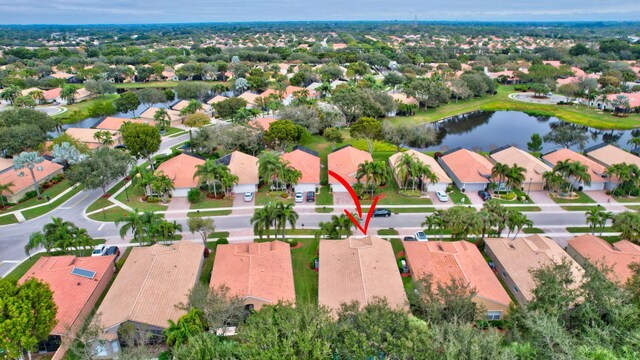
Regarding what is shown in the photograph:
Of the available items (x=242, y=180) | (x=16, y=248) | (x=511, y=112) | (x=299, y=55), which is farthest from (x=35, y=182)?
(x=299, y=55)

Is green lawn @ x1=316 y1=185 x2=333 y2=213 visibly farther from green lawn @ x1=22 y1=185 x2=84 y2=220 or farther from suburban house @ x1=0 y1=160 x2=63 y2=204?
suburban house @ x1=0 y1=160 x2=63 y2=204

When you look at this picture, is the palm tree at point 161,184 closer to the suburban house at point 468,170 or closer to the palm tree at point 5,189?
the palm tree at point 5,189

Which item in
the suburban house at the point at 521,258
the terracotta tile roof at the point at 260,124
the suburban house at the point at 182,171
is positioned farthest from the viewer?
the terracotta tile roof at the point at 260,124

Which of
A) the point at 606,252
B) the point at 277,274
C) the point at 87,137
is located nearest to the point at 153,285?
the point at 277,274

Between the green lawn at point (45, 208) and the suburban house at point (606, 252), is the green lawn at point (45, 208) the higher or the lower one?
the lower one

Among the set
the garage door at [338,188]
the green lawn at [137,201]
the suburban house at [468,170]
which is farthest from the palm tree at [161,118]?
the suburban house at [468,170]

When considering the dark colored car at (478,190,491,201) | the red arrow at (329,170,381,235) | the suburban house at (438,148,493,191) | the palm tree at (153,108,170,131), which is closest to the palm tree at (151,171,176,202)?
the red arrow at (329,170,381,235)

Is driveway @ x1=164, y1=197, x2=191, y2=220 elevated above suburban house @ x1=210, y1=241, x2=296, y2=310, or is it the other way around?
suburban house @ x1=210, y1=241, x2=296, y2=310

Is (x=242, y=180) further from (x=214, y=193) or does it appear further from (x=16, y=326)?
(x=16, y=326)
